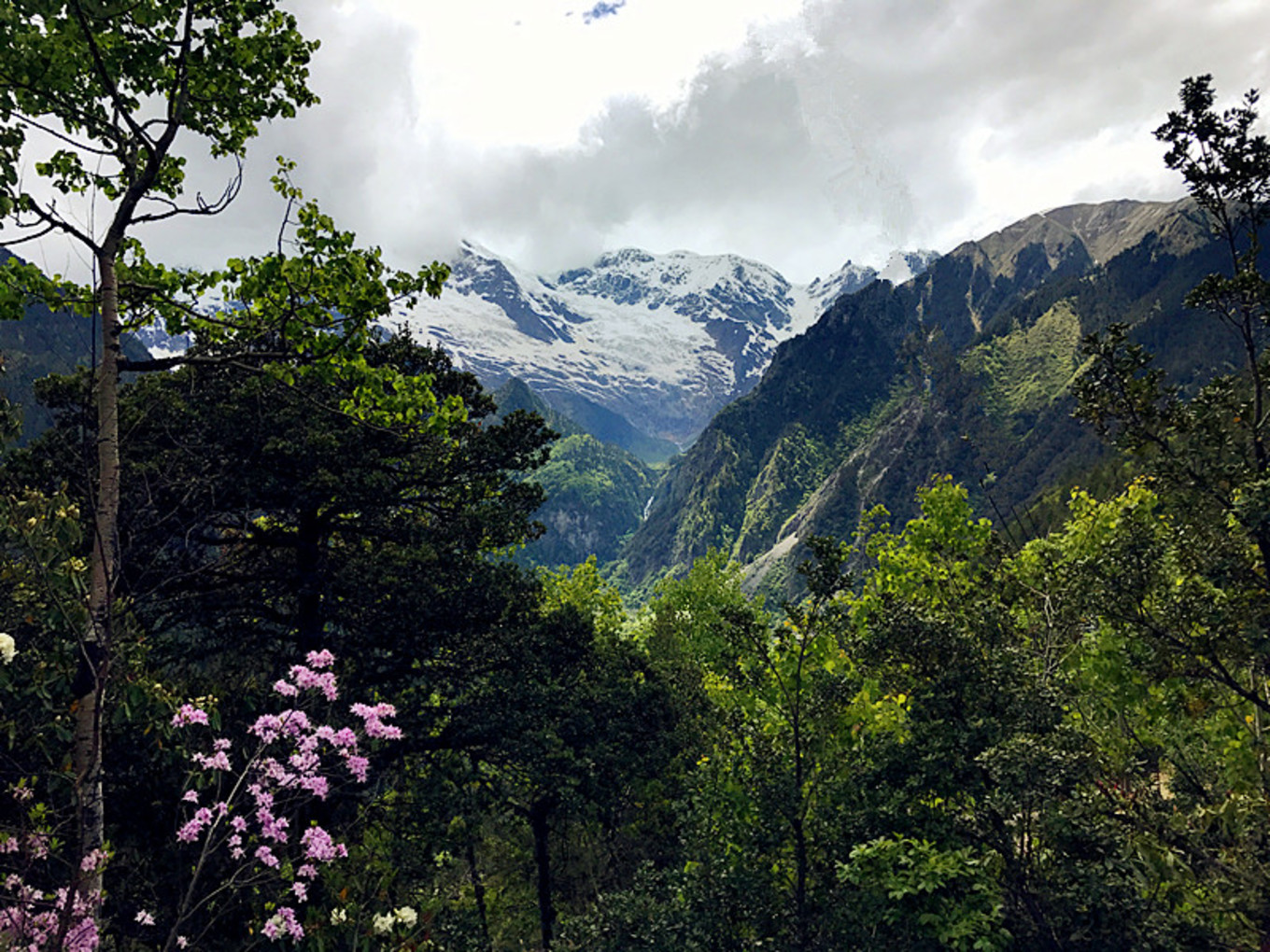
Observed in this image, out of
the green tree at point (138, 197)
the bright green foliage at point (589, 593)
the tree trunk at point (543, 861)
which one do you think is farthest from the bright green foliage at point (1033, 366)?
the green tree at point (138, 197)

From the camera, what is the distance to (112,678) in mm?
4914

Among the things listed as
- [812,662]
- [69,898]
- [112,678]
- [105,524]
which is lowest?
[812,662]

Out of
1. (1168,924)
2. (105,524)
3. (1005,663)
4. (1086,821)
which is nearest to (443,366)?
(105,524)

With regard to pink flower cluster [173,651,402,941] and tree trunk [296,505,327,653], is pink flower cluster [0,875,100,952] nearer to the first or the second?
pink flower cluster [173,651,402,941]

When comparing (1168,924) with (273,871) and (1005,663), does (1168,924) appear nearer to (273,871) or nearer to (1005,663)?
(1005,663)

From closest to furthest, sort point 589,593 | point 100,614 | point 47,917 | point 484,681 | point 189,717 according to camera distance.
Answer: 1. point 47,917
2. point 100,614
3. point 189,717
4. point 484,681
5. point 589,593

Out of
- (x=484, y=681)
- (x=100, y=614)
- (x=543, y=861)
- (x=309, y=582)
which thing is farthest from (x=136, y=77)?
(x=543, y=861)

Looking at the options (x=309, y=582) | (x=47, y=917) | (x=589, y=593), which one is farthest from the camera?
(x=589, y=593)

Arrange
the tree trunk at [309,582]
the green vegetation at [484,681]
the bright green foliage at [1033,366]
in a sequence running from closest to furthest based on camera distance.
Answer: the green vegetation at [484,681] → the tree trunk at [309,582] → the bright green foliage at [1033,366]

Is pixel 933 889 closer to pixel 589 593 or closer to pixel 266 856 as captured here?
pixel 266 856

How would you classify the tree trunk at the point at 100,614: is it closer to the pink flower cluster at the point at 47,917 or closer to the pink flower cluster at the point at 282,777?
the pink flower cluster at the point at 47,917

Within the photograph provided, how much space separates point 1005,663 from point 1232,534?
3.60m

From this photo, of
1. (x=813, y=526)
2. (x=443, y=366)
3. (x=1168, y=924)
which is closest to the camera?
(x=1168, y=924)

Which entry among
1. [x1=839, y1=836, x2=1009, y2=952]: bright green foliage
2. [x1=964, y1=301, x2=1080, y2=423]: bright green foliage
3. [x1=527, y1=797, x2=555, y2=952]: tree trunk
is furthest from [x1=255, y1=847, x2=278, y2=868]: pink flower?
[x1=964, y1=301, x2=1080, y2=423]: bright green foliage
